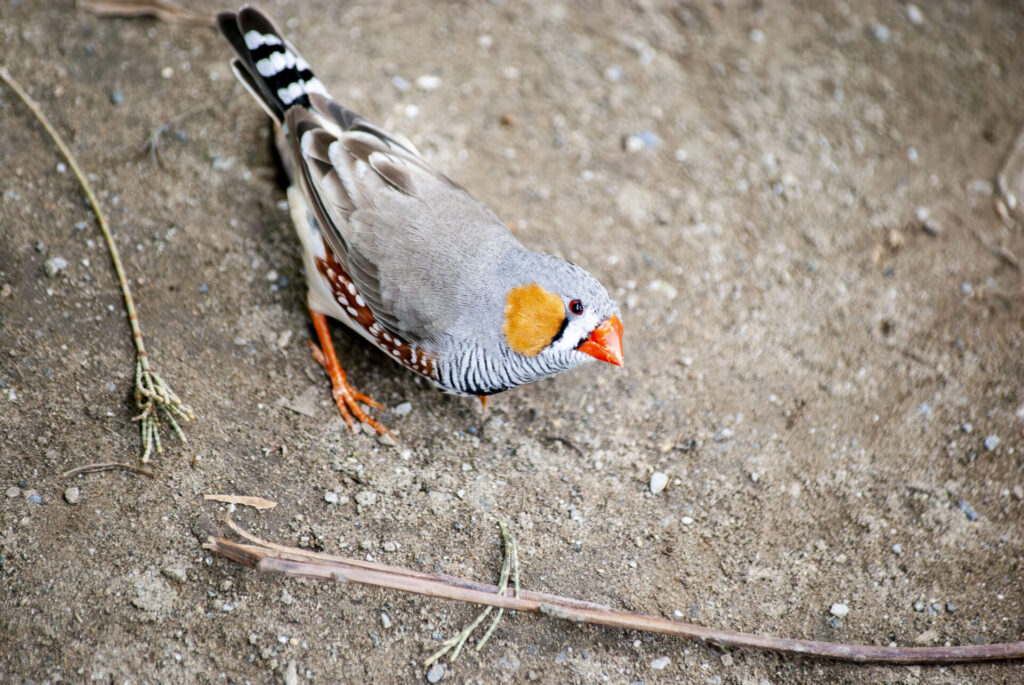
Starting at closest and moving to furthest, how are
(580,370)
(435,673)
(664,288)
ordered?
(435,673), (580,370), (664,288)

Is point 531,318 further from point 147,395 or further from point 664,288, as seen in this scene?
point 147,395

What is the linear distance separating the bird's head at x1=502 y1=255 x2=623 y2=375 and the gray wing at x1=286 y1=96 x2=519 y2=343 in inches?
7.0

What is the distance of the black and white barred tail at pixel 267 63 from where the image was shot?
10.8 ft

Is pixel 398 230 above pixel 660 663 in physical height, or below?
above

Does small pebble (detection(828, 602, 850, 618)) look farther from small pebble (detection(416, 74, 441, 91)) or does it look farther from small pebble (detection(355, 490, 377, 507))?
small pebble (detection(416, 74, 441, 91))

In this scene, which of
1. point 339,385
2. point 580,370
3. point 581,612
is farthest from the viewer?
point 580,370

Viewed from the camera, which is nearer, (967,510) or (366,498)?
(366,498)

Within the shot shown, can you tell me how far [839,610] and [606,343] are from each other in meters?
1.33

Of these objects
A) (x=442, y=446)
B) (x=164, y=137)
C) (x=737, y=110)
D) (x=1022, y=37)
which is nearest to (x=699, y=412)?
(x=442, y=446)

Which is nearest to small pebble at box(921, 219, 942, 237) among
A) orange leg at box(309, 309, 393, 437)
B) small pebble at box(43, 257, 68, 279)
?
orange leg at box(309, 309, 393, 437)

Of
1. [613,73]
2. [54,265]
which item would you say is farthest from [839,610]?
[54,265]

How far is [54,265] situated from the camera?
3168 mm

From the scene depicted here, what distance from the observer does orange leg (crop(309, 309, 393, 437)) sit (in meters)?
3.22

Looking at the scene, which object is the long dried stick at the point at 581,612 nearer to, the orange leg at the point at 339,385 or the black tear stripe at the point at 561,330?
the orange leg at the point at 339,385
